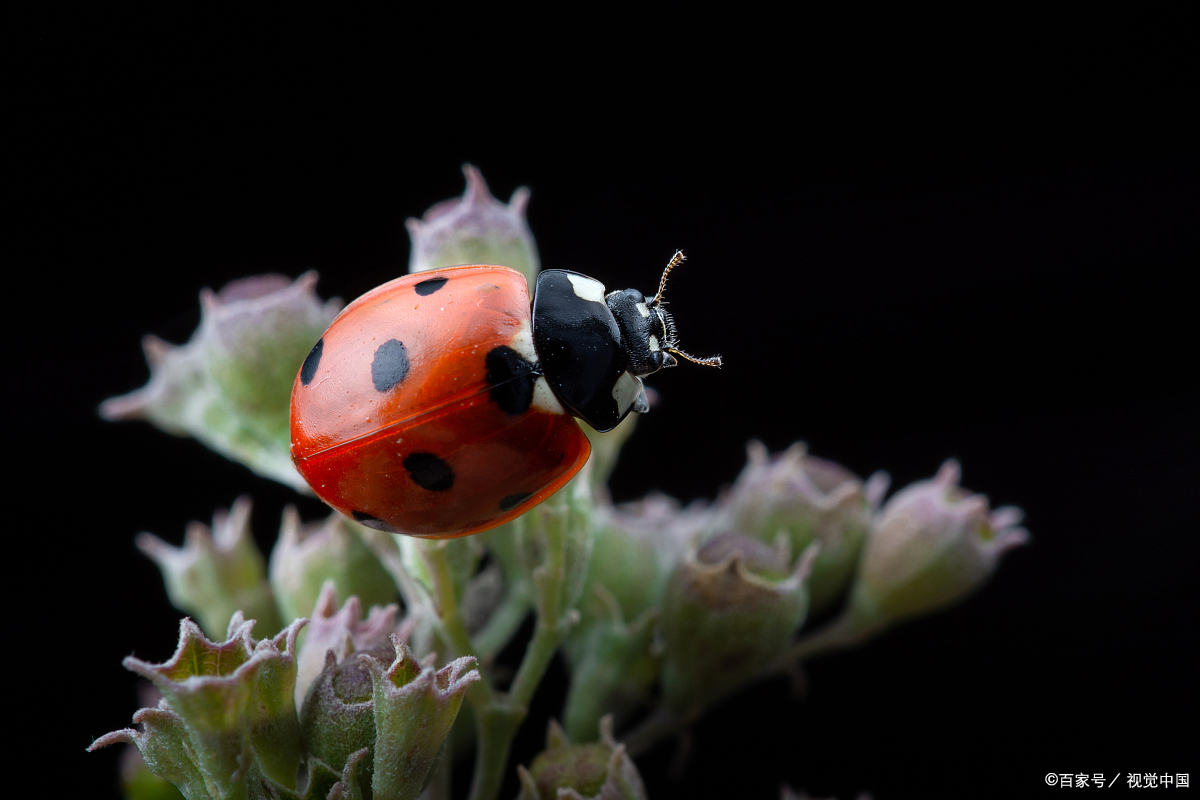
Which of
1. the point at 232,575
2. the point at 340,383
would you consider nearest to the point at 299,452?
the point at 340,383

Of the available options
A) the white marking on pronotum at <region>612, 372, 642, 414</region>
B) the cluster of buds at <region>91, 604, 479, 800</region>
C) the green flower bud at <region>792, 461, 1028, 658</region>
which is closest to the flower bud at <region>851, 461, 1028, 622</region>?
the green flower bud at <region>792, 461, 1028, 658</region>

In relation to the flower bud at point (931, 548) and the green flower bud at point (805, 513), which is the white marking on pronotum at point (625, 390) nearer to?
the green flower bud at point (805, 513)

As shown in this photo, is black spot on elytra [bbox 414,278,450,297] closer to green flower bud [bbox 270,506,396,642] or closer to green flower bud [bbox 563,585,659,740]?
green flower bud [bbox 270,506,396,642]

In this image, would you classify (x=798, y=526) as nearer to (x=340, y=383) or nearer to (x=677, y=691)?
(x=677, y=691)

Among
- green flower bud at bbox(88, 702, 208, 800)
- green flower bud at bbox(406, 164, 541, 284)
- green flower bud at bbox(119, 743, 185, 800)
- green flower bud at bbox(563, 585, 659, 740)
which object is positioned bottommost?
green flower bud at bbox(88, 702, 208, 800)

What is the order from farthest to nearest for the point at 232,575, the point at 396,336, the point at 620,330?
the point at 232,575 → the point at 620,330 → the point at 396,336

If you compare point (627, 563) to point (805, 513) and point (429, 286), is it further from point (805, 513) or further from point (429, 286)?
point (429, 286)

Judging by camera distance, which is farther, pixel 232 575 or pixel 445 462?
pixel 232 575

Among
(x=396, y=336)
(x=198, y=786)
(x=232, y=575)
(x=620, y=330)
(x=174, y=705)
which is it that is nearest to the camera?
(x=174, y=705)

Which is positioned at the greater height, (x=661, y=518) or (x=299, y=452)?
(x=661, y=518)
